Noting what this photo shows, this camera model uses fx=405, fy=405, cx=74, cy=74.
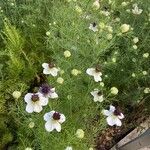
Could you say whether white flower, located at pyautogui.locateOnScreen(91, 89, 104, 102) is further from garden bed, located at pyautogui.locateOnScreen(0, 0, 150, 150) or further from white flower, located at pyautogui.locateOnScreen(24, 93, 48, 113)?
white flower, located at pyautogui.locateOnScreen(24, 93, 48, 113)

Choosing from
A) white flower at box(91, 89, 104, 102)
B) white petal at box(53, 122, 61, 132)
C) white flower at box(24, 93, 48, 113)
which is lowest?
white petal at box(53, 122, 61, 132)

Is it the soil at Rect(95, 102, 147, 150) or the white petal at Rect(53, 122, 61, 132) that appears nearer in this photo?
the white petal at Rect(53, 122, 61, 132)

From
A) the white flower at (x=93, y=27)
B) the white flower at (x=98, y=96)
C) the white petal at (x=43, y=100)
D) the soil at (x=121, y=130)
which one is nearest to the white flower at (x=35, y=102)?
the white petal at (x=43, y=100)

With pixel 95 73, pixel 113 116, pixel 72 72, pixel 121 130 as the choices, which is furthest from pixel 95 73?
pixel 121 130

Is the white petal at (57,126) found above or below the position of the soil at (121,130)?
below

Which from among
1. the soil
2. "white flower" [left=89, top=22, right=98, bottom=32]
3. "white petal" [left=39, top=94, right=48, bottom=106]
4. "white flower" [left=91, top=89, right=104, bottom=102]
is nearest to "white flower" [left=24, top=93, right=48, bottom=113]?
"white petal" [left=39, top=94, right=48, bottom=106]

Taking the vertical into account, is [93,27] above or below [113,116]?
above

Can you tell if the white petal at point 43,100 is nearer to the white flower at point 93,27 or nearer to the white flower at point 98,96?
the white flower at point 98,96

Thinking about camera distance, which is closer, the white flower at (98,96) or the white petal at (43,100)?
the white petal at (43,100)

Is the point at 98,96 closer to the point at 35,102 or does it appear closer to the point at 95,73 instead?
the point at 95,73

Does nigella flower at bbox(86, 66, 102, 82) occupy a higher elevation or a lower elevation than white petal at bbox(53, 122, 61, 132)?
higher

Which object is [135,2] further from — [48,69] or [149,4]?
[48,69]
